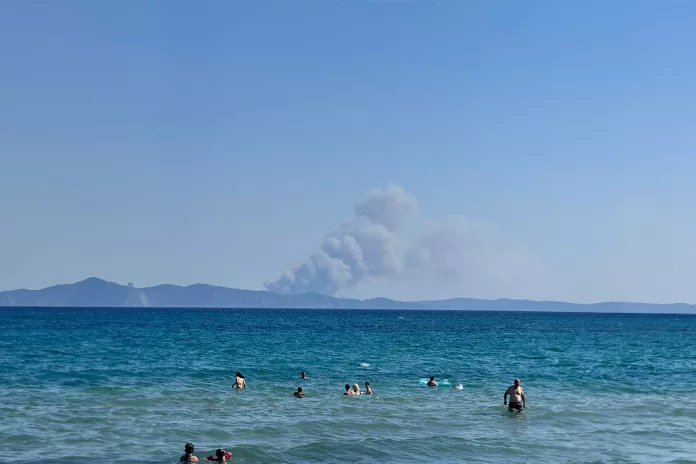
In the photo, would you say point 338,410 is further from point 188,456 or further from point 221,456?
point 188,456

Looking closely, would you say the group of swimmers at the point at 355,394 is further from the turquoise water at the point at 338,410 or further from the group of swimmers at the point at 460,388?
the turquoise water at the point at 338,410

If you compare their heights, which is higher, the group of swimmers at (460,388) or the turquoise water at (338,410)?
the group of swimmers at (460,388)

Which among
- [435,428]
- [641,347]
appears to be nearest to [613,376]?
[435,428]

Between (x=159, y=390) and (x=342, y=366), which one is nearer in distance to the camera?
(x=159, y=390)

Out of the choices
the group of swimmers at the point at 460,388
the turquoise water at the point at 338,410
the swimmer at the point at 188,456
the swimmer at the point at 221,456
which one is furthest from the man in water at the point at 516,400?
the swimmer at the point at 188,456

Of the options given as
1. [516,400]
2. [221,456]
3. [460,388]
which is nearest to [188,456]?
[221,456]

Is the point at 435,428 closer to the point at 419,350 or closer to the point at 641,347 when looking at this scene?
the point at 419,350

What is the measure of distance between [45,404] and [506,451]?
21.5m

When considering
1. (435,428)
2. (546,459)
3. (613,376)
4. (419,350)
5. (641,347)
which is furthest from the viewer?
(641,347)

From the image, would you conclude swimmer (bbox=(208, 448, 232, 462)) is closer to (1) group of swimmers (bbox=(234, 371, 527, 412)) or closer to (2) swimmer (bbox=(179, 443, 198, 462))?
(2) swimmer (bbox=(179, 443, 198, 462))

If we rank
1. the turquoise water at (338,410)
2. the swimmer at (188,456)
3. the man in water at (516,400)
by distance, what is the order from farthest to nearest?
the man in water at (516,400)
the turquoise water at (338,410)
the swimmer at (188,456)

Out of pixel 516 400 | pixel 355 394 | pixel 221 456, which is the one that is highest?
pixel 516 400

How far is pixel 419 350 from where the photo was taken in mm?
73438

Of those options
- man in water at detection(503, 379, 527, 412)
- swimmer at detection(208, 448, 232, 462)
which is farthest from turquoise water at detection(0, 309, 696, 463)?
man in water at detection(503, 379, 527, 412)
